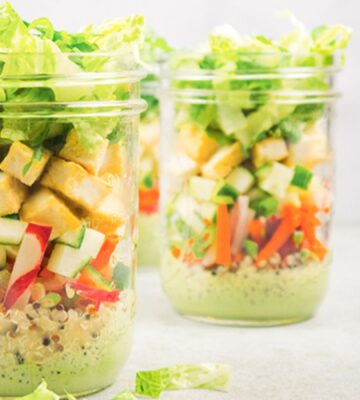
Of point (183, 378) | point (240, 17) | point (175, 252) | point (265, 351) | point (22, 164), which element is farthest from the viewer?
point (240, 17)

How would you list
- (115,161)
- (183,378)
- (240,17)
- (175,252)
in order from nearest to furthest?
(115,161), (183,378), (175,252), (240,17)

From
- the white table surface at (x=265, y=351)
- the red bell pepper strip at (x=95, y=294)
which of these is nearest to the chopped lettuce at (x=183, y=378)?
the white table surface at (x=265, y=351)

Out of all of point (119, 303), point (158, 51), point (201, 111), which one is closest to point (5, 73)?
point (119, 303)

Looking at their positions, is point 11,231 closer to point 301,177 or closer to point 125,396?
point 125,396

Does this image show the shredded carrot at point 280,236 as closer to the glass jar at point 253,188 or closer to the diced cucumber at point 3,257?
the glass jar at point 253,188

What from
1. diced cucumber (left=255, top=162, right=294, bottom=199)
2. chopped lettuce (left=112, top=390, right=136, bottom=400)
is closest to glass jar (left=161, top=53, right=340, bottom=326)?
diced cucumber (left=255, top=162, right=294, bottom=199)

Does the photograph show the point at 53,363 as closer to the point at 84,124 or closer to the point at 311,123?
the point at 84,124

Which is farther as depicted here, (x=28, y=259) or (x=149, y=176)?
(x=149, y=176)

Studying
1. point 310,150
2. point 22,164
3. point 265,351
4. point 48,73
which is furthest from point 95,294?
point 310,150
